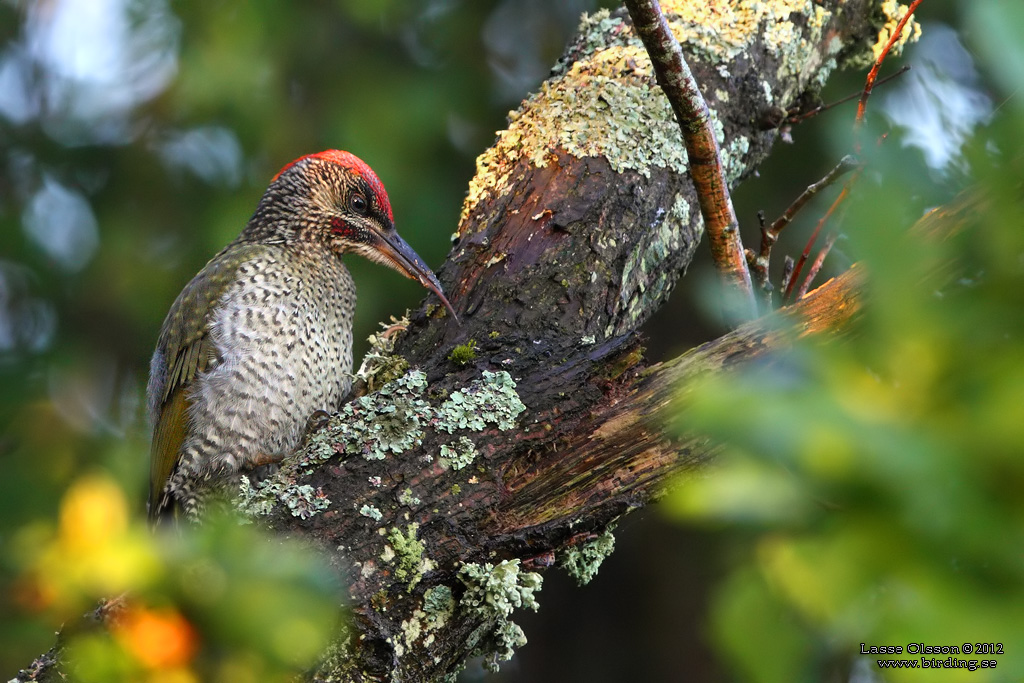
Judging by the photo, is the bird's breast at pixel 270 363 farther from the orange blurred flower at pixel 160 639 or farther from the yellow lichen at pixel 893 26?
the yellow lichen at pixel 893 26

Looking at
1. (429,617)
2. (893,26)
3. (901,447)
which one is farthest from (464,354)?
(893,26)

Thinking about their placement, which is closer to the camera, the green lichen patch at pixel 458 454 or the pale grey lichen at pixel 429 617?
the pale grey lichen at pixel 429 617

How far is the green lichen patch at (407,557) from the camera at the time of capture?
5.98 ft

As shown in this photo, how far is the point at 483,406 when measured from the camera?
2.01 m

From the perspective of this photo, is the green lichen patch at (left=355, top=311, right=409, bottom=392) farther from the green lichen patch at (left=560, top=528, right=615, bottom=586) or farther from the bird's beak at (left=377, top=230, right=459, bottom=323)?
the green lichen patch at (left=560, top=528, right=615, bottom=586)

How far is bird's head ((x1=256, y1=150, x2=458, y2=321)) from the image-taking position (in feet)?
10.8

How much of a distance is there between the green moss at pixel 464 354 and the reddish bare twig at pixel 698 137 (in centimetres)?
62

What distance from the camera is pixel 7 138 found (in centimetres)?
443

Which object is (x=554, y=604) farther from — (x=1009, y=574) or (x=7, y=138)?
(x=1009, y=574)

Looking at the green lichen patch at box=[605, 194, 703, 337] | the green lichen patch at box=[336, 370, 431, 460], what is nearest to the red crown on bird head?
the green lichen patch at box=[605, 194, 703, 337]

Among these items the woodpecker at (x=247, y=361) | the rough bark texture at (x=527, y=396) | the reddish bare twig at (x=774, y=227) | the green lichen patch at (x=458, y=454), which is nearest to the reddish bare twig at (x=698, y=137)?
the reddish bare twig at (x=774, y=227)

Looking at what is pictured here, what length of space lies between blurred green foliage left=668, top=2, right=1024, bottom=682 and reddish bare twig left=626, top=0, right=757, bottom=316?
4.30 ft

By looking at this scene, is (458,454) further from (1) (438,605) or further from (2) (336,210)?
(2) (336,210)

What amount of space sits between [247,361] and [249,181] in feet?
5.39
